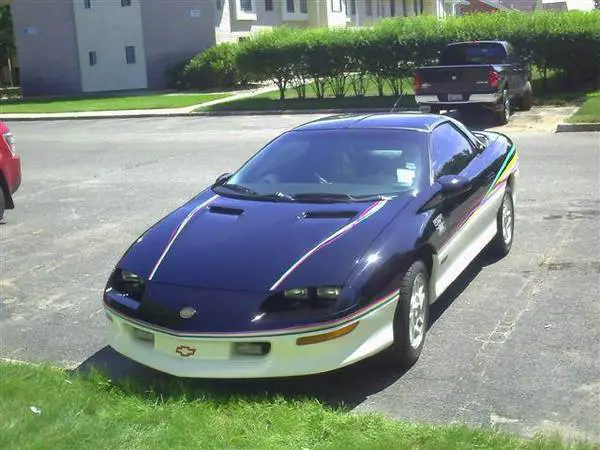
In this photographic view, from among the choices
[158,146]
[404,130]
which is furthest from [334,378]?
[158,146]

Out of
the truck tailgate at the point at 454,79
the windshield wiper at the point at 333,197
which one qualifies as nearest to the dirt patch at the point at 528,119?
the truck tailgate at the point at 454,79

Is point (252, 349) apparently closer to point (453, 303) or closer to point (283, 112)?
point (453, 303)

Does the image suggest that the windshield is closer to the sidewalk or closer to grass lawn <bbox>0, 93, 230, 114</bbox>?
the sidewalk

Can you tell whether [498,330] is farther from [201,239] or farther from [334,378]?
[201,239]

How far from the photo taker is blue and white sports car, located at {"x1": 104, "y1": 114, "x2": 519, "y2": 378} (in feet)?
14.4

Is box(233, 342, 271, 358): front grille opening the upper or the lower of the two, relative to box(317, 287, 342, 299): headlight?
lower

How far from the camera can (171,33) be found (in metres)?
38.8

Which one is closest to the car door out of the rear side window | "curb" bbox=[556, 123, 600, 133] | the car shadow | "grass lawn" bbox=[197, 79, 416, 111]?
the car shadow

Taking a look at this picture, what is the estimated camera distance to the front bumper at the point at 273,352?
14.3 feet

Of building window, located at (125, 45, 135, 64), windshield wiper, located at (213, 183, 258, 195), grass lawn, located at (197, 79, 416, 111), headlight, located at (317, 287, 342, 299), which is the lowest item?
headlight, located at (317, 287, 342, 299)

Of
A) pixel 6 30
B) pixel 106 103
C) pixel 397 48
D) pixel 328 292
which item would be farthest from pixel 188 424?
pixel 6 30

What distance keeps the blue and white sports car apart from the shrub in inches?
1168

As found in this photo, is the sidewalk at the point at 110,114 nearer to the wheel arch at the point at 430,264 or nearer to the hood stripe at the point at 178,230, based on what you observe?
the hood stripe at the point at 178,230

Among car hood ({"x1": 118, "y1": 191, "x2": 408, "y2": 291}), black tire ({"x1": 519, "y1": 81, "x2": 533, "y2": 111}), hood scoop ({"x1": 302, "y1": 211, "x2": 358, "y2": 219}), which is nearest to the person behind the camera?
car hood ({"x1": 118, "y1": 191, "x2": 408, "y2": 291})
